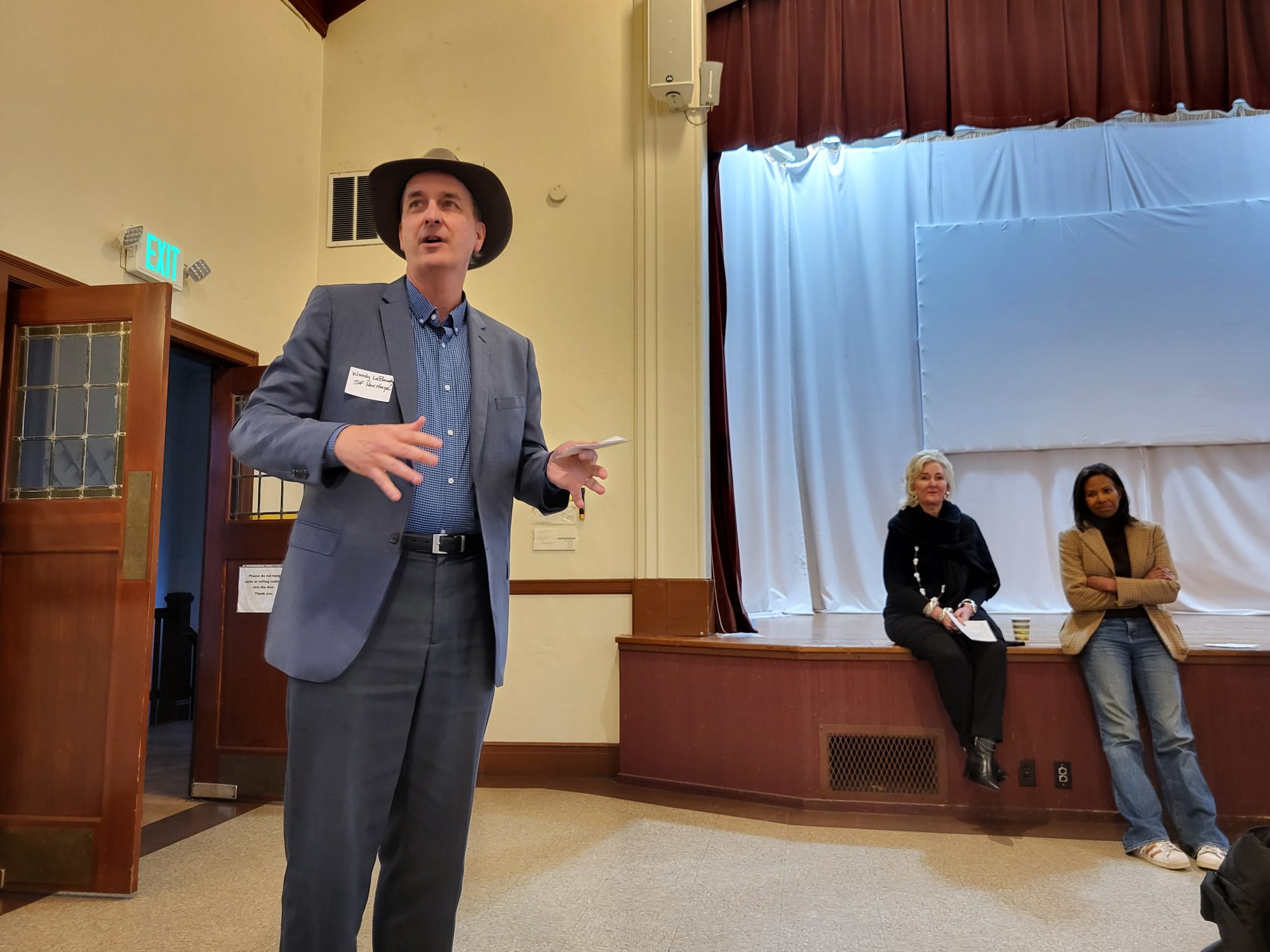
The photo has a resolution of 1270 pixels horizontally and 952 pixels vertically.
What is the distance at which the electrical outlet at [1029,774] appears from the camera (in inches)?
126

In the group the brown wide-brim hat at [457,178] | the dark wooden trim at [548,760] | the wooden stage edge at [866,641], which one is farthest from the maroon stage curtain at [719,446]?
the brown wide-brim hat at [457,178]

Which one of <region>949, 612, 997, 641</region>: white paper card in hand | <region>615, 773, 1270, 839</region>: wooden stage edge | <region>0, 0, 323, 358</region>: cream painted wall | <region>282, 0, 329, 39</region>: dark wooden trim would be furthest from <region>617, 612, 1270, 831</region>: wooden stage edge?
<region>282, 0, 329, 39</region>: dark wooden trim

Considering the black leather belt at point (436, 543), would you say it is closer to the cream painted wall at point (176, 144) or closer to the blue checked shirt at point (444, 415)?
the blue checked shirt at point (444, 415)

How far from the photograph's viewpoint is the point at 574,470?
1.32 metres

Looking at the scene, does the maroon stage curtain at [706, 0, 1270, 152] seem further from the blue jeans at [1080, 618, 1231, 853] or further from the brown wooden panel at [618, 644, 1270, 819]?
the brown wooden panel at [618, 644, 1270, 819]

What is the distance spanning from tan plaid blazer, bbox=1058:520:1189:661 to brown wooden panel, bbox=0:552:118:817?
3.23 m

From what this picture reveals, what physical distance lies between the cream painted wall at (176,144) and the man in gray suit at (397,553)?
2.09 metres

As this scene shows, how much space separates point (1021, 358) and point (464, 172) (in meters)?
4.89

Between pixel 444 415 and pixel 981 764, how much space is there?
8.34ft

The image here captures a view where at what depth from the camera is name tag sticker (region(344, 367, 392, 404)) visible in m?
1.22

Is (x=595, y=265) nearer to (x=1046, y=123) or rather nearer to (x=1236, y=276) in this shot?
(x=1046, y=123)

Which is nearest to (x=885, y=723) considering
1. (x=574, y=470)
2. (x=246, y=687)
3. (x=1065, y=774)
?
(x=1065, y=774)

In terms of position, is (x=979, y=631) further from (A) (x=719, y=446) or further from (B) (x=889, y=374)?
(B) (x=889, y=374)

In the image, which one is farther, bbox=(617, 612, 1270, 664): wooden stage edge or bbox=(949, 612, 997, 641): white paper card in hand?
bbox=(617, 612, 1270, 664): wooden stage edge
